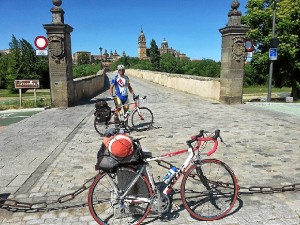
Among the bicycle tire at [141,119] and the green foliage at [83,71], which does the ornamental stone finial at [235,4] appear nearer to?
the bicycle tire at [141,119]

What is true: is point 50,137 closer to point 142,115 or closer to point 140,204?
point 142,115

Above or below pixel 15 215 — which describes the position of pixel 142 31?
above

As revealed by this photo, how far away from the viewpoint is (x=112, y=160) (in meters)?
3.00

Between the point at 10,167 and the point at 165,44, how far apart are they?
7042 inches

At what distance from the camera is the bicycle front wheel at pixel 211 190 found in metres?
3.31

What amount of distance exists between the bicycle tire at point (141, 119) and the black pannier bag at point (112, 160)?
16.1ft

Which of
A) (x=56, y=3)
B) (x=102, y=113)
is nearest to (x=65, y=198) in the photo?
(x=102, y=113)

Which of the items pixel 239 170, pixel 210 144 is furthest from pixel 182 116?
pixel 239 170

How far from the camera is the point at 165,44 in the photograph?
178m

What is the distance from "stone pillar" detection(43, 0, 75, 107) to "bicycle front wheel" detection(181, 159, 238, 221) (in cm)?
943

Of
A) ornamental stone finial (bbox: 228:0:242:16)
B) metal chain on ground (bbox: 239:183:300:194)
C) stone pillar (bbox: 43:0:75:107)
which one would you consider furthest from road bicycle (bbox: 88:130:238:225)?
ornamental stone finial (bbox: 228:0:242:16)

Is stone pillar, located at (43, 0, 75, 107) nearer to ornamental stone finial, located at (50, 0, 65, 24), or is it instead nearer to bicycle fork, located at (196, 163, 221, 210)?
ornamental stone finial, located at (50, 0, 65, 24)

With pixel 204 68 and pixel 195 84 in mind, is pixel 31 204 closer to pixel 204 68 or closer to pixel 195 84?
pixel 195 84

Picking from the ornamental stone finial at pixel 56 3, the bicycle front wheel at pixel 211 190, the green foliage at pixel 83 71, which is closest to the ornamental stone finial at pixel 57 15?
the ornamental stone finial at pixel 56 3
